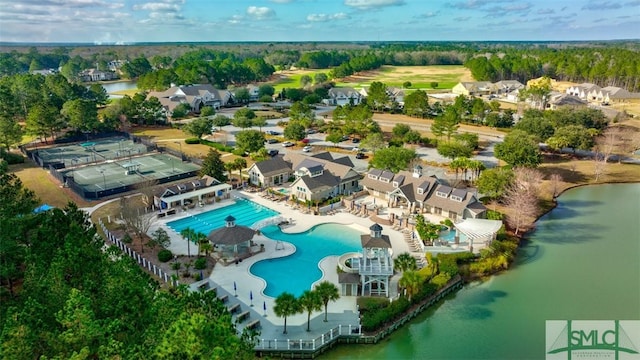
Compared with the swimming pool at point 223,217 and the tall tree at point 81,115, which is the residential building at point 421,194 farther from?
the tall tree at point 81,115

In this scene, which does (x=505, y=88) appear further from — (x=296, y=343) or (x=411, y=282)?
(x=296, y=343)

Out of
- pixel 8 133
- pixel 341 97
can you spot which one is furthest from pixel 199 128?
pixel 341 97

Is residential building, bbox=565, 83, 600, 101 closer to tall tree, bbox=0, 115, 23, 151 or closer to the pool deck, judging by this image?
the pool deck

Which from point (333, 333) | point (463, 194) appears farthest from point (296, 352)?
point (463, 194)

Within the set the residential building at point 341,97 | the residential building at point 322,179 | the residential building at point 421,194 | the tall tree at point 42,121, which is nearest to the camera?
the residential building at point 421,194

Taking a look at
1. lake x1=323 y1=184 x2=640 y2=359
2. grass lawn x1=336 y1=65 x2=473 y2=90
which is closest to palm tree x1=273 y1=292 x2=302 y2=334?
lake x1=323 y1=184 x2=640 y2=359

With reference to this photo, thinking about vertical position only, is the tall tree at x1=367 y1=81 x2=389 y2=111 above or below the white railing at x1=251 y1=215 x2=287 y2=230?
above

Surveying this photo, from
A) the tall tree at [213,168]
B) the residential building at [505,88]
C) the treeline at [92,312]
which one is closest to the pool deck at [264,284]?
the tall tree at [213,168]
